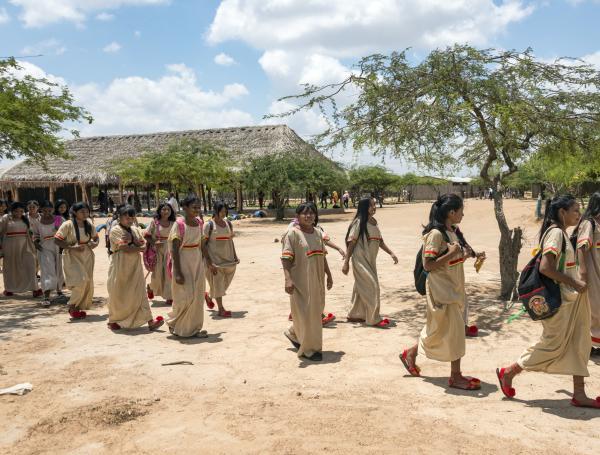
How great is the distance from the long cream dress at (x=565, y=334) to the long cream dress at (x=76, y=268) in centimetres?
587

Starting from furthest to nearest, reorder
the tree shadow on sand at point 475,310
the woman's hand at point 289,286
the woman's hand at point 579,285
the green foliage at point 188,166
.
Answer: the green foliage at point 188,166, the tree shadow on sand at point 475,310, the woman's hand at point 289,286, the woman's hand at point 579,285

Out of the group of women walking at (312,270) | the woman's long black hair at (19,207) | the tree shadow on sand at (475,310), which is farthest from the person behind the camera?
the woman's long black hair at (19,207)

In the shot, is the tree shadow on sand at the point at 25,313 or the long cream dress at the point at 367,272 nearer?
the long cream dress at the point at 367,272

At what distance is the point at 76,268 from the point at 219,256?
1.97 metres

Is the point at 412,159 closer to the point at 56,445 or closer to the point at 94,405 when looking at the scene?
the point at 94,405

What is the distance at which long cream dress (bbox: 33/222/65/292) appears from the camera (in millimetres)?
8609

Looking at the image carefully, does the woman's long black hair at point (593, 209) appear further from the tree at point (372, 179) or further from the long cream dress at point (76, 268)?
the tree at point (372, 179)

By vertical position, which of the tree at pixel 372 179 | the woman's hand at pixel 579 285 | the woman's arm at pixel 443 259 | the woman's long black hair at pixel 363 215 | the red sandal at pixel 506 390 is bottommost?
the red sandal at pixel 506 390

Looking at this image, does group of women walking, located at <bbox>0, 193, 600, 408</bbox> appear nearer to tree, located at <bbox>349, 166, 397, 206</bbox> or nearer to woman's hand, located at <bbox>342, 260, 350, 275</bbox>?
woman's hand, located at <bbox>342, 260, 350, 275</bbox>

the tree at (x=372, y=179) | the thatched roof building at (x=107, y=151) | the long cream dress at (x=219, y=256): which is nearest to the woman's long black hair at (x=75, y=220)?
the long cream dress at (x=219, y=256)

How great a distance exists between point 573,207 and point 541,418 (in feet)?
5.28

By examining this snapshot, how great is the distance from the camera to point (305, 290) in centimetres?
546

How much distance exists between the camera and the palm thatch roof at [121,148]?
34.5 meters

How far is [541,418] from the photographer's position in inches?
155
